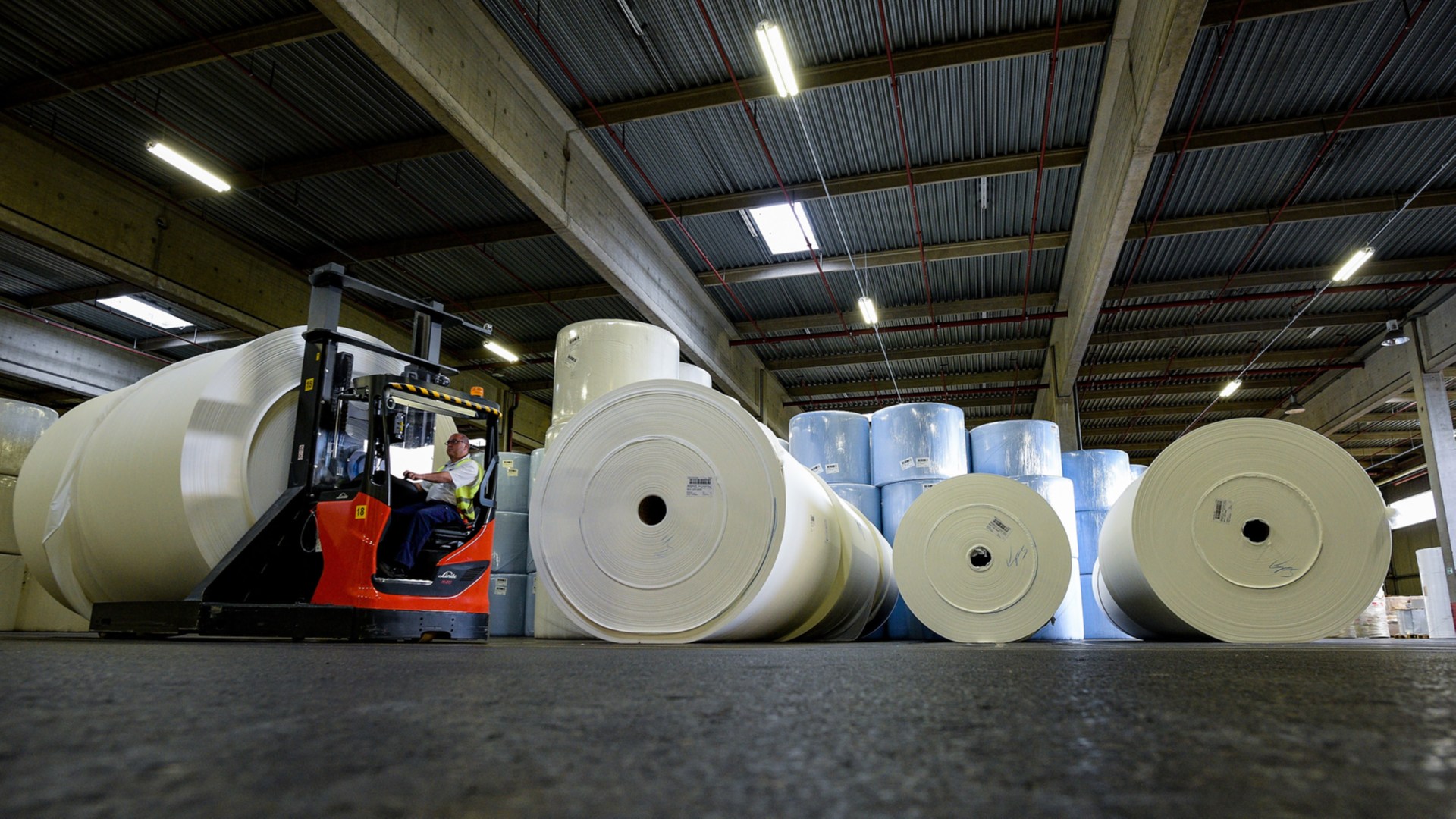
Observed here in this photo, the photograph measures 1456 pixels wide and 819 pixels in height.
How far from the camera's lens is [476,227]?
9594 millimetres

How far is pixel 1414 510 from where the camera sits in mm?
19938

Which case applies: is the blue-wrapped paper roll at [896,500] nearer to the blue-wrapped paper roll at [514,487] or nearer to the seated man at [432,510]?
the blue-wrapped paper roll at [514,487]

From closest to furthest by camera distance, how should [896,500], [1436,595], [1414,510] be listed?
[896,500] → [1436,595] → [1414,510]

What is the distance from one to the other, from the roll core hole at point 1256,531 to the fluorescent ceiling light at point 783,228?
5.64 meters

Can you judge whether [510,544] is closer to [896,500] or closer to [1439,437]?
[896,500]

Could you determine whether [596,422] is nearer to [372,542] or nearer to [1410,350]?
[372,542]

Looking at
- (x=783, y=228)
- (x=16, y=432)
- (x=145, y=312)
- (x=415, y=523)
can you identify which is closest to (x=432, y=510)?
(x=415, y=523)

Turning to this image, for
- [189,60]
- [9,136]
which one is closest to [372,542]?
[189,60]

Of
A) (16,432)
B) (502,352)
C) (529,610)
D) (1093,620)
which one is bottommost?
(1093,620)

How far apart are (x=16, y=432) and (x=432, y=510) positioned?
428 cm

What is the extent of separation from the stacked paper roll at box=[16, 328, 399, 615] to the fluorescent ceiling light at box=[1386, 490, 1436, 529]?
907 inches

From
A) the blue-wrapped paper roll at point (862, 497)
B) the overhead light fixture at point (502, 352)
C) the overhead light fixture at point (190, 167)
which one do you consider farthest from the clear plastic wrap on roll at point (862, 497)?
the overhead light fixture at point (502, 352)

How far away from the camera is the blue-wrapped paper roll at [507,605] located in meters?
6.73

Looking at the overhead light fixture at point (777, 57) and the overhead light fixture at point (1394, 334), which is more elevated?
the overhead light fixture at point (777, 57)
